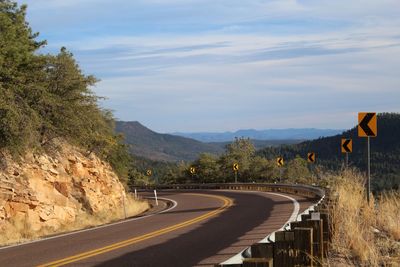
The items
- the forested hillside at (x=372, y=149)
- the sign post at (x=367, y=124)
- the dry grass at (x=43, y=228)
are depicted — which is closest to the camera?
the dry grass at (x=43, y=228)

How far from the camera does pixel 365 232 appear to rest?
11.4 metres

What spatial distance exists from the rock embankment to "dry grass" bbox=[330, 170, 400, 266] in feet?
31.7

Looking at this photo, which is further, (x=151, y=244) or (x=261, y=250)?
(x=151, y=244)

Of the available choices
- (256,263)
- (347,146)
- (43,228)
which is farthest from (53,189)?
(256,263)

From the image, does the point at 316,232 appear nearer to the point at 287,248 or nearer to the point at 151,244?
the point at 287,248

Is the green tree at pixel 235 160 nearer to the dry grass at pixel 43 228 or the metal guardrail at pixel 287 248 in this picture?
the dry grass at pixel 43 228

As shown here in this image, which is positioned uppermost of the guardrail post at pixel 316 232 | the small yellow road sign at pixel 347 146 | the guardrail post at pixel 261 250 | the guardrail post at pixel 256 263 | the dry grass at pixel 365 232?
the small yellow road sign at pixel 347 146

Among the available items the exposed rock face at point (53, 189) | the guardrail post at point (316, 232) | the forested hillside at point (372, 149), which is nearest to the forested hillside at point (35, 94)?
the exposed rock face at point (53, 189)

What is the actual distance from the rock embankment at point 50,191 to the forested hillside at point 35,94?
0.76 metres

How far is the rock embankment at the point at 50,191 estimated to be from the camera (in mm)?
18422

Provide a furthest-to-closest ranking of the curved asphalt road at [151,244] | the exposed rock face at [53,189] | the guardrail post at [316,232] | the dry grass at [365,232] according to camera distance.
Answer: the exposed rock face at [53,189]
the curved asphalt road at [151,244]
the dry grass at [365,232]
the guardrail post at [316,232]

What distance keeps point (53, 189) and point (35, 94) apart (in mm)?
3698

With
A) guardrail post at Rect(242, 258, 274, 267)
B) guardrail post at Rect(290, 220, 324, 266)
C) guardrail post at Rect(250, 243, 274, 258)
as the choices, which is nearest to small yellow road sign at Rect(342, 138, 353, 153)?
guardrail post at Rect(290, 220, 324, 266)

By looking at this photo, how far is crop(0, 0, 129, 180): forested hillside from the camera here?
1908 centimetres
